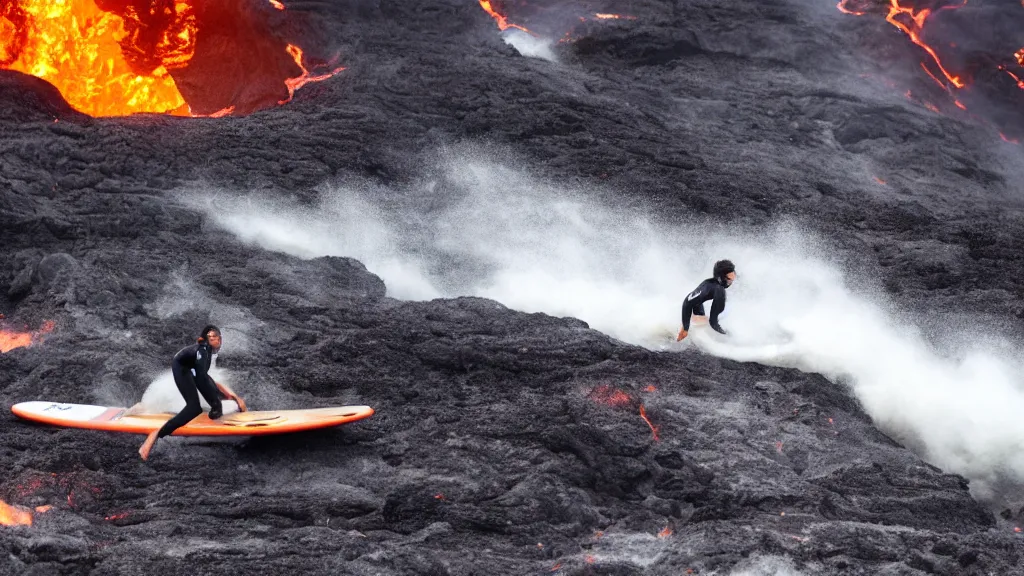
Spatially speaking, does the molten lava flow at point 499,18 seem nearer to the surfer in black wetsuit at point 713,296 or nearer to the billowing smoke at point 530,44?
the billowing smoke at point 530,44

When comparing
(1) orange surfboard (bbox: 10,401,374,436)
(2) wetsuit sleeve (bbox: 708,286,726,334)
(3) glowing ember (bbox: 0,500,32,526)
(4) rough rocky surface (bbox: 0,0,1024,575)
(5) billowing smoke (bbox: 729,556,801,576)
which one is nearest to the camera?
(5) billowing smoke (bbox: 729,556,801,576)

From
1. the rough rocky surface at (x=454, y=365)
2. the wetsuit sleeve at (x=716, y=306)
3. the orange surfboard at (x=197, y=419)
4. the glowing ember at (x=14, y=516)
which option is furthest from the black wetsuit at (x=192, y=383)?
the wetsuit sleeve at (x=716, y=306)

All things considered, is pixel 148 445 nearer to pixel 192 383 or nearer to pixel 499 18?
pixel 192 383

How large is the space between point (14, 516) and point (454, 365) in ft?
16.7

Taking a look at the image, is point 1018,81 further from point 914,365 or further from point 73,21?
point 73,21

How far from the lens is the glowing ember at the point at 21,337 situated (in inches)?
457

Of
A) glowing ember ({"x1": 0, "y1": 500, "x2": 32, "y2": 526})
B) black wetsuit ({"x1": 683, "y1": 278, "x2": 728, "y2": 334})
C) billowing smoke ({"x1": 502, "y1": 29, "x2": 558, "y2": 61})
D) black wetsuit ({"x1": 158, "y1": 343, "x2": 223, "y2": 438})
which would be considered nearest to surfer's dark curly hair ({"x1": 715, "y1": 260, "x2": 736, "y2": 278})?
black wetsuit ({"x1": 683, "y1": 278, "x2": 728, "y2": 334})

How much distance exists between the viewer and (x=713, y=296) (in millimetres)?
12141

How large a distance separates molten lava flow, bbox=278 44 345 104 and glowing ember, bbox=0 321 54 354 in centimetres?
966

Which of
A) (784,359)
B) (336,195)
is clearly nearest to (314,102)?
(336,195)

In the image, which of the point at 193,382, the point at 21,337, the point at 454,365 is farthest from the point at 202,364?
the point at 21,337

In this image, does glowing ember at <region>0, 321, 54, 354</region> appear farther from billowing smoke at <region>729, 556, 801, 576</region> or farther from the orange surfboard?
billowing smoke at <region>729, 556, 801, 576</region>

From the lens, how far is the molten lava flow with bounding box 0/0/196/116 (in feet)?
72.2

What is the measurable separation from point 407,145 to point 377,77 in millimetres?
2789
